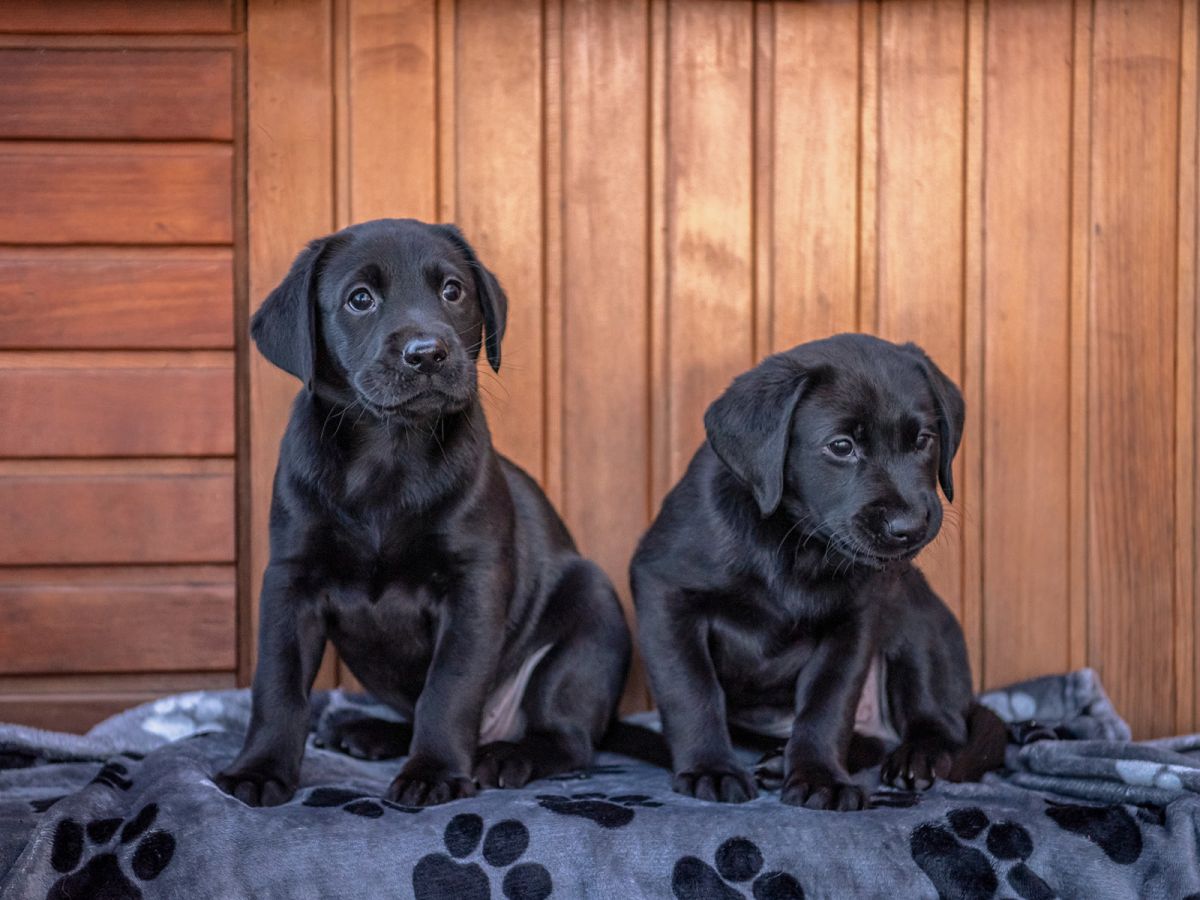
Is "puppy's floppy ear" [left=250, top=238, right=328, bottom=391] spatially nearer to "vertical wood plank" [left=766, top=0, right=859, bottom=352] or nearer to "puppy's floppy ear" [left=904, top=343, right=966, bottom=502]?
"puppy's floppy ear" [left=904, top=343, right=966, bottom=502]

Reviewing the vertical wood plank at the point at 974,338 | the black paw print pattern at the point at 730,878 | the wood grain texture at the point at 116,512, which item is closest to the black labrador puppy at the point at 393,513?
the black paw print pattern at the point at 730,878

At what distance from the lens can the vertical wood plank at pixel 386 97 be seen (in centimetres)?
313

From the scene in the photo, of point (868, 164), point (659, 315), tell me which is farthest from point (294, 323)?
point (868, 164)

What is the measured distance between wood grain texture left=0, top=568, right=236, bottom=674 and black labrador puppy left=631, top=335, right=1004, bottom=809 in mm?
1195

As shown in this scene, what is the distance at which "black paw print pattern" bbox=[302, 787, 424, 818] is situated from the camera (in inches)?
83.4

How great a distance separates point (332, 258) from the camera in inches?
94.3

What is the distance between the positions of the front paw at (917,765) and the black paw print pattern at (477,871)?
2.65 ft

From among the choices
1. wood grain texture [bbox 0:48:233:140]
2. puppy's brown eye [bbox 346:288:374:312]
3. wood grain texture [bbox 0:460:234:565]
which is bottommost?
wood grain texture [bbox 0:460:234:565]

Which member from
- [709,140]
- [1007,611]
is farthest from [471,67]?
[1007,611]

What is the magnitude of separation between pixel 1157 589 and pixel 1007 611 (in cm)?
42

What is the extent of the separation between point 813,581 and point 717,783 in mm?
462

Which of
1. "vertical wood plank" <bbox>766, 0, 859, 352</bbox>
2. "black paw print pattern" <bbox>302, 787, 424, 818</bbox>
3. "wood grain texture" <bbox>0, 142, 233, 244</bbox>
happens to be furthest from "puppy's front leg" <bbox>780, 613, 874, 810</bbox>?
"wood grain texture" <bbox>0, 142, 233, 244</bbox>

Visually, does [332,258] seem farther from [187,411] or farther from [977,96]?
[977,96]

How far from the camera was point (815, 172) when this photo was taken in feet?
10.6
